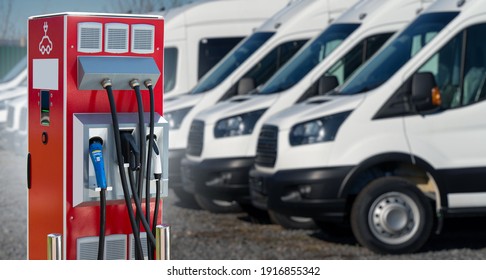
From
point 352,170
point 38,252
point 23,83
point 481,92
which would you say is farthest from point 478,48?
point 23,83

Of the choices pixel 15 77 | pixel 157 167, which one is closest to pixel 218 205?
pixel 15 77

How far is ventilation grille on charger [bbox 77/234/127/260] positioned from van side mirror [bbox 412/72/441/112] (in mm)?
4296

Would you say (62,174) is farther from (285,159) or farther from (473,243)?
(473,243)

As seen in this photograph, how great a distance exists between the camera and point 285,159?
33.0ft

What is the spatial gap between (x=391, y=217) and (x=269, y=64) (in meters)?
3.28

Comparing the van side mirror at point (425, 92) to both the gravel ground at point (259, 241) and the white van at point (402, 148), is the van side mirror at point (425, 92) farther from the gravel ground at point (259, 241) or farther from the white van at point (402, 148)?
the gravel ground at point (259, 241)

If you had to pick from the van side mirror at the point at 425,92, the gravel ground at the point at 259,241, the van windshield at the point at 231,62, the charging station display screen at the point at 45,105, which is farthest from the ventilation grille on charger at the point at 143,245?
the van windshield at the point at 231,62

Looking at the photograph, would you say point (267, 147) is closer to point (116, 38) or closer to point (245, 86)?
point (245, 86)

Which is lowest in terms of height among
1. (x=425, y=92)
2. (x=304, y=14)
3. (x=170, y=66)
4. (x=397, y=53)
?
(x=170, y=66)

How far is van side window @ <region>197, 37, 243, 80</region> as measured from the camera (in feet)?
46.0

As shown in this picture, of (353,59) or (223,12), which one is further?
(223,12)

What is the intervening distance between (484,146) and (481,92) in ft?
1.31

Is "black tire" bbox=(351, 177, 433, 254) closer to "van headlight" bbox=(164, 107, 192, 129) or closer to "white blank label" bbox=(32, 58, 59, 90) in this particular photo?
"van headlight" bbox=(164, 107, 192, 129)

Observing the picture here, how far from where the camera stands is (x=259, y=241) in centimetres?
1071
